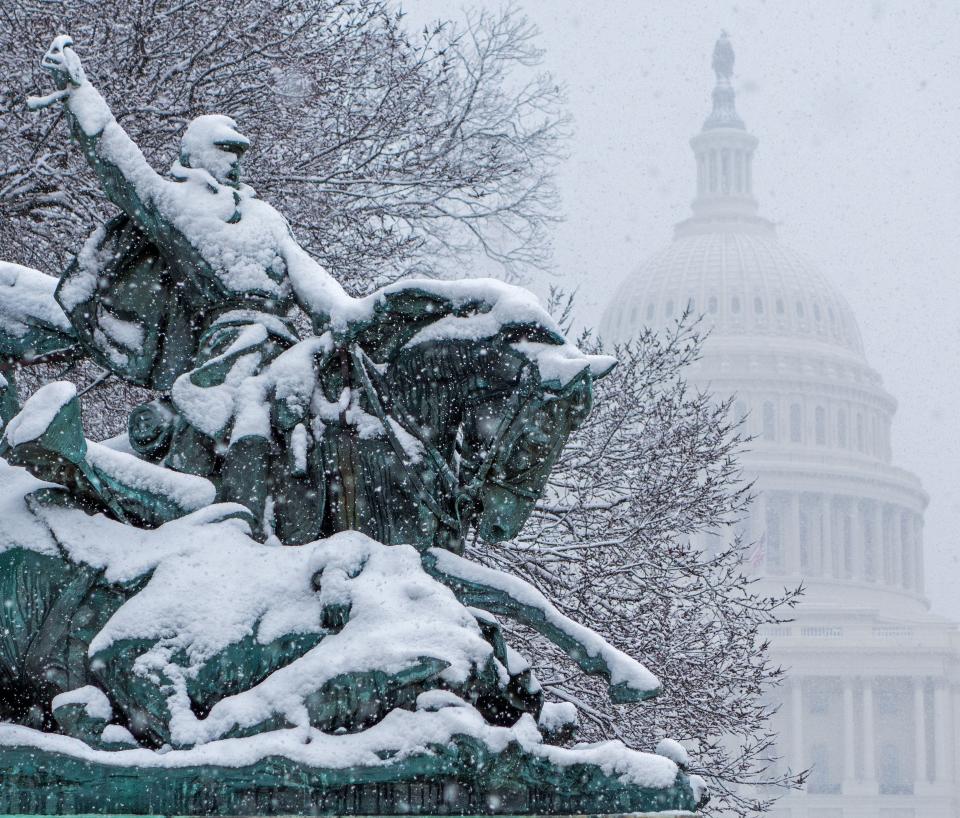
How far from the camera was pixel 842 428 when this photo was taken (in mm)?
92875

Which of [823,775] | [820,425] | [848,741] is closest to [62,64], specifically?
[848,741]

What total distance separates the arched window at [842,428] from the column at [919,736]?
13630 mm

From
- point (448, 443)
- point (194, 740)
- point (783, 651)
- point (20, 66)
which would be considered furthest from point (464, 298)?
point (783, 651)

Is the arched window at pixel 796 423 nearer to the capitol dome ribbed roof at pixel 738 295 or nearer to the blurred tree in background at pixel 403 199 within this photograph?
the capitol dome ribbed roof at pixel 738 295

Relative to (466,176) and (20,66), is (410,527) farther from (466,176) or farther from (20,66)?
(466,176)

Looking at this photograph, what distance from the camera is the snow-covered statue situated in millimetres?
4840

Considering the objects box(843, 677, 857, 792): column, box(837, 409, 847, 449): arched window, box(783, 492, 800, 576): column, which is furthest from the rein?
box(837, 409, 847, 449): arched window

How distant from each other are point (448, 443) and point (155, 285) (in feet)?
Answer: 4.03

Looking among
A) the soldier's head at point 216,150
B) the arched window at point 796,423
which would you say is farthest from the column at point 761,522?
the soldier's head at point 216,150

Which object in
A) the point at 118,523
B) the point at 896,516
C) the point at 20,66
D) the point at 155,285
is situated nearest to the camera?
the point at 118,523

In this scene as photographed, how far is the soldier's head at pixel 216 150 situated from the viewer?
614 cm

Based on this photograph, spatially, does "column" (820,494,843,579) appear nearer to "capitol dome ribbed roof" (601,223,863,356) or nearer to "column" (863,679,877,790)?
"column" (863,679,877,790)

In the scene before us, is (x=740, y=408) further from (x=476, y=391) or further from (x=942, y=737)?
(x=476, y=391)

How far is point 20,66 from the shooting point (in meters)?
11.9
